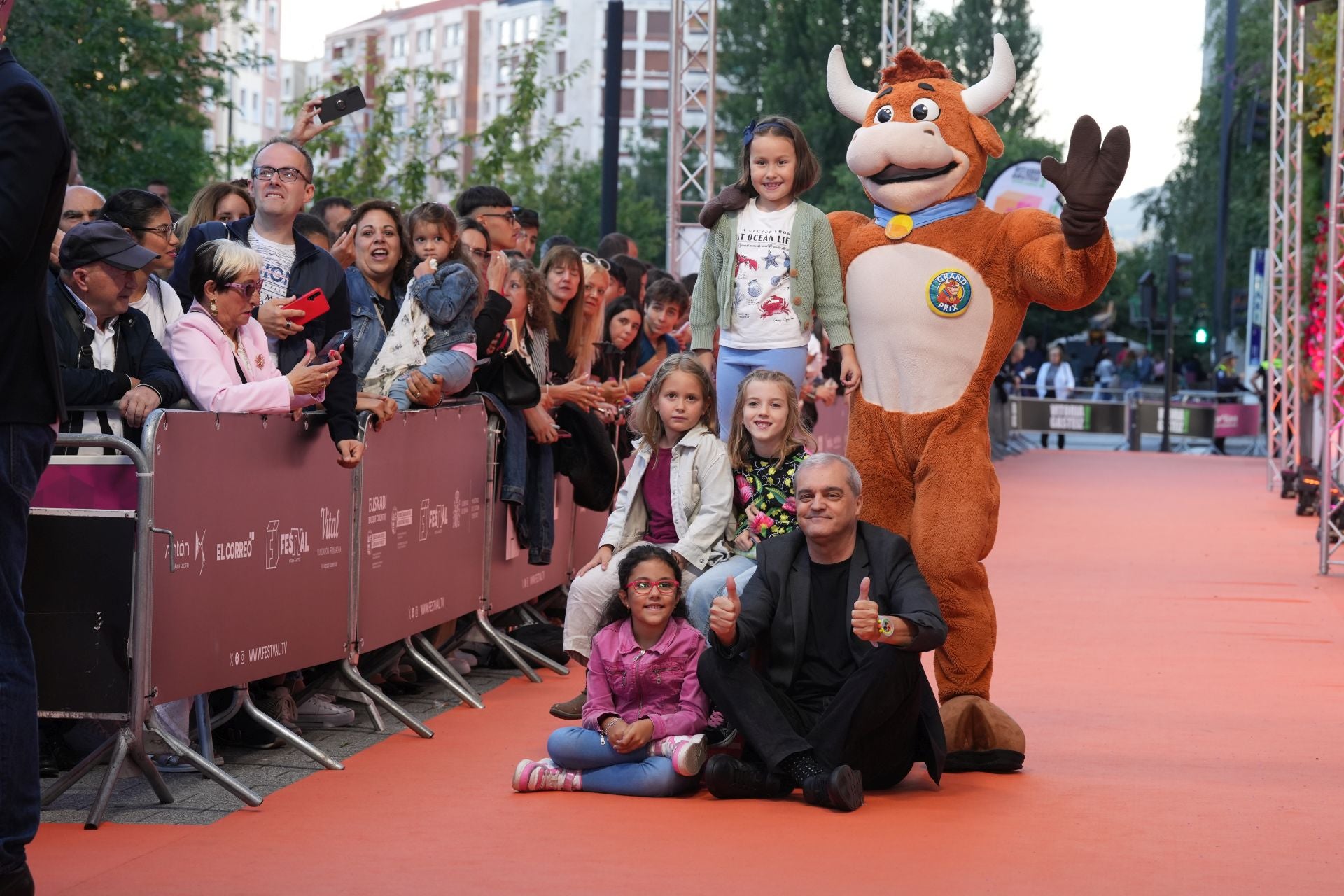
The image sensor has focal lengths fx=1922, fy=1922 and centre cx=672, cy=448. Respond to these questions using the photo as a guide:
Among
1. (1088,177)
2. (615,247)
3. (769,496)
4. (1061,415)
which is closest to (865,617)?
(769,496)

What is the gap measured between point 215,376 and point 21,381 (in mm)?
1912

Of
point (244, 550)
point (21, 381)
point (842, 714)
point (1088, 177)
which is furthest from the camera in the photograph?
point (1088, 177)

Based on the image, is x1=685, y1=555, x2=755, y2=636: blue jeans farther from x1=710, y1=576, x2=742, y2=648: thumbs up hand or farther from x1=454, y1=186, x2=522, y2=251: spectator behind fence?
x1=454, y1=186, x2=522, y2=251: spectator behind fence

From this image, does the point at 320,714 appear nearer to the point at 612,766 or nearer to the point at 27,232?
the point at 612,766

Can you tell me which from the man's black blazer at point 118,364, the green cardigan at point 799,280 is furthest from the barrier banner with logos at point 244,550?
the green cardigan at point 799,280

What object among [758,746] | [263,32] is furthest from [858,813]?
[263,32]

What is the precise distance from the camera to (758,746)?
5973 millimetres

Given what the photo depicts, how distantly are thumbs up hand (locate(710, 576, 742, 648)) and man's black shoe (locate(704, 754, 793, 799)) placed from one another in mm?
382

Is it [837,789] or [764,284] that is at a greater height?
[764,284]

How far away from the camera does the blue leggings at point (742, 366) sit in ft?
25.5

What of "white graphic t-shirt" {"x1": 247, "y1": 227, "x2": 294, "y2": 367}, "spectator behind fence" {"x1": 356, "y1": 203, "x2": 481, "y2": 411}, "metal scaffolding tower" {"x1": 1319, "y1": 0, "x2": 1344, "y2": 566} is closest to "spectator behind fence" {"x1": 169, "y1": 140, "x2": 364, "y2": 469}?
"white graphic t-shirt" {"x1": 247, "y1": 227, "x2": 294, "y2": 367}

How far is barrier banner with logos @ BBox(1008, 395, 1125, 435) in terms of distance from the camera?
34.7m

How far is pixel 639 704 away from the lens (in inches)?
253

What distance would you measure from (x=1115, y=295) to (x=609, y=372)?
61330mm
